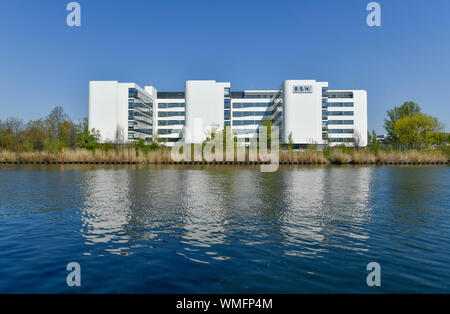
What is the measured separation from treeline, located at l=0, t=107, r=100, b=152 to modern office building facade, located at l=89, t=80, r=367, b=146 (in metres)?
8.45

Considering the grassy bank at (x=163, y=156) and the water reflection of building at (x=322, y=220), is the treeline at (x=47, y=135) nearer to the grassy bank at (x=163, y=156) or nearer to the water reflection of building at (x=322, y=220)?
the grassy bank at (x=163, y=156)

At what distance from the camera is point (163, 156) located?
38.9 metres

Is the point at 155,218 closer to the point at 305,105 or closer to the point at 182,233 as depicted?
the point at 182,233

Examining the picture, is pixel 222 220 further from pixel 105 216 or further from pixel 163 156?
pixel 163 156

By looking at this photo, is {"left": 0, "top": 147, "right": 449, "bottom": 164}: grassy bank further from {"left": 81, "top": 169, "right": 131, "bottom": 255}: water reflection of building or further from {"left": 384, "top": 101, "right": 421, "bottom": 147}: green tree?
{"left": 384, "top": 101, "right": 421, "bottom": 147}: green tree

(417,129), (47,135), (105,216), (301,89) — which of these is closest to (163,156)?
(105,216)

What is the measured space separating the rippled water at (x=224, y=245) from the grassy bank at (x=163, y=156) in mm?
27250

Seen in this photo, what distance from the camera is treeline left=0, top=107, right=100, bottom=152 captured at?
42250mm

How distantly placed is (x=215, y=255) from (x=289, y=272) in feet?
4.79

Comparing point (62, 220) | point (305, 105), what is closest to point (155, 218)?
point (62, 220)

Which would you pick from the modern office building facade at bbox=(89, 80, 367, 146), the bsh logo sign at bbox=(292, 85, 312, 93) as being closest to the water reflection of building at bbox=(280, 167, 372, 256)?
the modern office building facade at bbox=(89, 80, 367, 146)

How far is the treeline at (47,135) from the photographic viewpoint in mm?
42250

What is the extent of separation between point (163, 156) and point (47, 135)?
1769 inches

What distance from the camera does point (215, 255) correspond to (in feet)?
19.4
